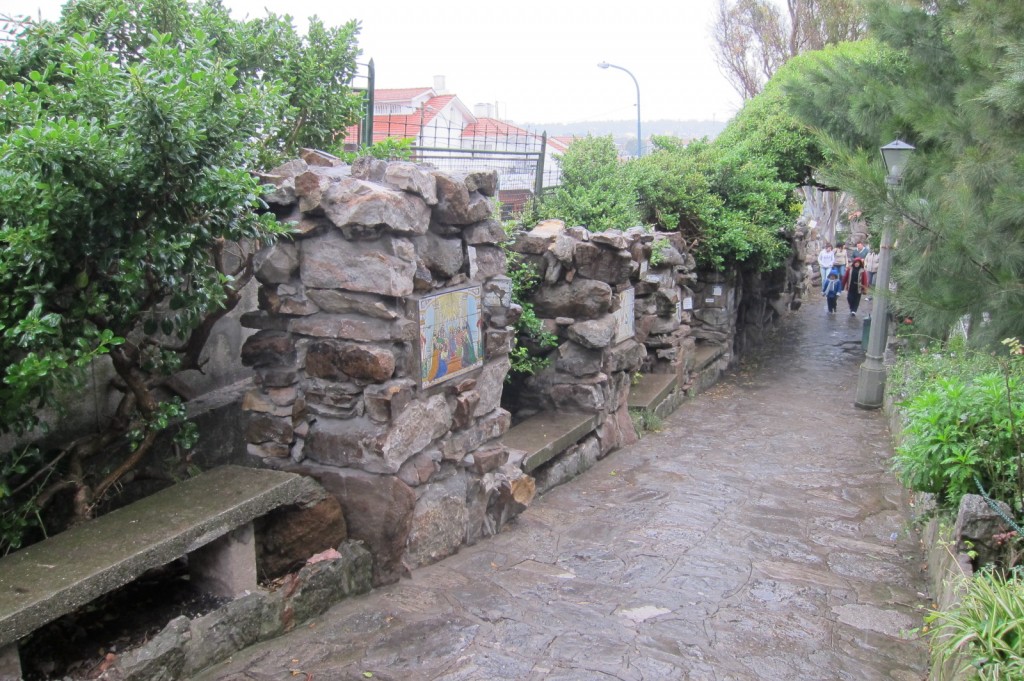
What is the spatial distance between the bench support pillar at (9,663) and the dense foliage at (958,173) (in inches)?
193

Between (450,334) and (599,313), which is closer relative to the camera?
(450,334)

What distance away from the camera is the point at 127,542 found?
317cm

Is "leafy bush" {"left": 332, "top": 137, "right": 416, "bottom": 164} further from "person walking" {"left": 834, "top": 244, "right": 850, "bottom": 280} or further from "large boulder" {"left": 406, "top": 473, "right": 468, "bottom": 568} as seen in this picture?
"person walking" {"left": 834, "top": 244, "right": 850, "bottom": 280}

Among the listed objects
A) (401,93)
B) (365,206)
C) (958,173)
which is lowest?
(365,206)

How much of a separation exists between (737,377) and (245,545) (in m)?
11.0

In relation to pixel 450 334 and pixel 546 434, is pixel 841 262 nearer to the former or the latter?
pixel 546 434

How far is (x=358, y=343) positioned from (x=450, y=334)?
62 centimetres

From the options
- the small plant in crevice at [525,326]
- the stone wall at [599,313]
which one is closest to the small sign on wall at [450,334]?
the small plant in crevice at [525,326]

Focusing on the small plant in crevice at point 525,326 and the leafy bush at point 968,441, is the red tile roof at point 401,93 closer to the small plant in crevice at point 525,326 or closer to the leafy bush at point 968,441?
the small plant in crevice at point 525,326

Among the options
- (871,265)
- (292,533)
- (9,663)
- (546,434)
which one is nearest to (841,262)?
(871,265)

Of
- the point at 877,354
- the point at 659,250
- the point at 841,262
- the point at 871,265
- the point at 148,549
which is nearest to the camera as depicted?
the point at 148,549

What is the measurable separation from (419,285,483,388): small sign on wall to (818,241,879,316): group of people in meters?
14.1

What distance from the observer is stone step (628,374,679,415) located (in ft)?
28.9

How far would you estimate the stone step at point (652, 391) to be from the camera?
8.80 m
